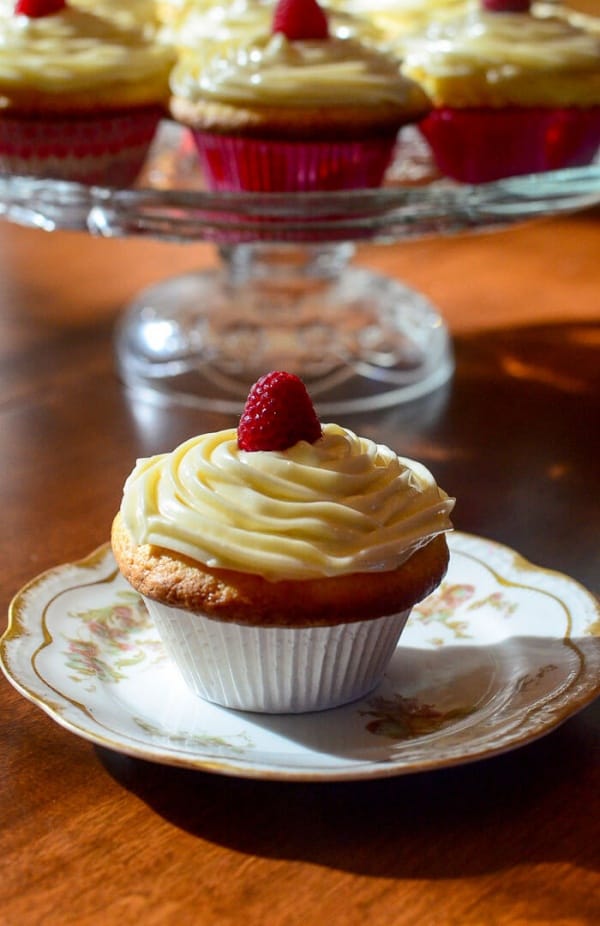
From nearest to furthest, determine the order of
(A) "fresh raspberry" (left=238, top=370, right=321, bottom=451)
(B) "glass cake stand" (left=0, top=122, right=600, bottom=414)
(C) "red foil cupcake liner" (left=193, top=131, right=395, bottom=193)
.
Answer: (A) "fresh raspberry" (left=238, top=370, right=321, bottom=451) < (B) "glass cake stand" (left=0, top=122, right=600, bottom=414) < (C) "red foil cupcake liner" (left=193, top=131, right=395, bottom=193)

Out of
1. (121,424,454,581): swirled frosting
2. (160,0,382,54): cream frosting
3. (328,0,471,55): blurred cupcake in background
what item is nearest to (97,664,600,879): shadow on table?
(121,424,454,581): swirled frosting

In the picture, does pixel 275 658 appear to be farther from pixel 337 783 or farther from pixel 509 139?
pixel 509 139

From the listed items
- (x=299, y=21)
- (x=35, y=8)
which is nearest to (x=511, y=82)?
(x=299, y=21)

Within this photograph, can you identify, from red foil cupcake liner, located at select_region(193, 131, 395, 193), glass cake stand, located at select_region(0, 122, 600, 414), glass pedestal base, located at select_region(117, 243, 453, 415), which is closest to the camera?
glass cake stand, located at select_region(0, 122, 600, 414)

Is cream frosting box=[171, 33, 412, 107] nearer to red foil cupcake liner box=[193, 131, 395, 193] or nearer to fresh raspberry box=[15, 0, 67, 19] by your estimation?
red foil cupcake liner box=[193, 131, 395, 193]

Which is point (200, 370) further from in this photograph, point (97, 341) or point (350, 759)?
point (350, 759)

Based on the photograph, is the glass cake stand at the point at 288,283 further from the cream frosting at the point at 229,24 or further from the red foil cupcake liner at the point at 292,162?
the cream frosting at the point at 229,24

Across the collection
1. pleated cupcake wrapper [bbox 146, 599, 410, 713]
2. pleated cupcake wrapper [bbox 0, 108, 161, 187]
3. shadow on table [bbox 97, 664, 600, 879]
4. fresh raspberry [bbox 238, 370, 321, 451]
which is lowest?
shadow on table [bbox 97, 664, 600, 879]

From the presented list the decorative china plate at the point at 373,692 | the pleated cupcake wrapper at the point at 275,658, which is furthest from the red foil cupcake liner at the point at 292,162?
the pleated cupcake wrapper at the point at 275,658
